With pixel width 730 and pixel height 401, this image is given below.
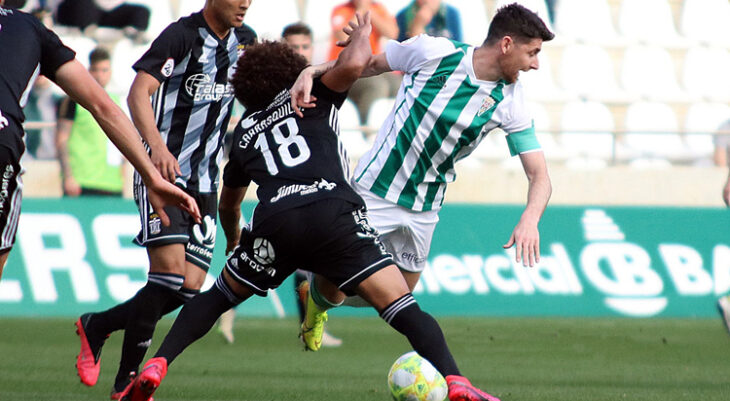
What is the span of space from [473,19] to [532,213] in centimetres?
945

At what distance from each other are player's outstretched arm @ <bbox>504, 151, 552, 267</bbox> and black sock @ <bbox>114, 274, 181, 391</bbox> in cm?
192

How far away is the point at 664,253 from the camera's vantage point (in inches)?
421

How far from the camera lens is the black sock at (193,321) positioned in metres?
5.02

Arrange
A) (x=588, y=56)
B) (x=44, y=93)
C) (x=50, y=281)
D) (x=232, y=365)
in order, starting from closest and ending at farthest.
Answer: (x=232, y=365) < (x=50, y=281) < (x=44, y=93) < (x=588, y=56)

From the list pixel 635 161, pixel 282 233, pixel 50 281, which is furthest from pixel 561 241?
pixel 282 233

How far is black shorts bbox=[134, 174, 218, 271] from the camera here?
5961mm

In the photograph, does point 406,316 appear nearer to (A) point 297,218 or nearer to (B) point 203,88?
(A) point 297,218

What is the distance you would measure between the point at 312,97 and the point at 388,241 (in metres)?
1.33

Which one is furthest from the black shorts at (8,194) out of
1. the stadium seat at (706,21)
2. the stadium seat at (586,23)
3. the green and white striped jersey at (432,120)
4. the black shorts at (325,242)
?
the stadium seat at (706,21)

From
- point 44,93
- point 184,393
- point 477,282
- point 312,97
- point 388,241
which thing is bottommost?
point 477,282

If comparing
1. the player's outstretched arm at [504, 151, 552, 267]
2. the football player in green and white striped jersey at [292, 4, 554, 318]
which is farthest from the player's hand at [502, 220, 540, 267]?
the football player in green and white striped jersey at [292, 4, 554, 318]

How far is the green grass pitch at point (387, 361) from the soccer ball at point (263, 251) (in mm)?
1088

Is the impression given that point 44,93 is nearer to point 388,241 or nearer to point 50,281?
point 50,281

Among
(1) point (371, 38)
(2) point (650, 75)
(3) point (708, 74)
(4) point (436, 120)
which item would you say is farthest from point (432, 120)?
(3) point (708, 74)
